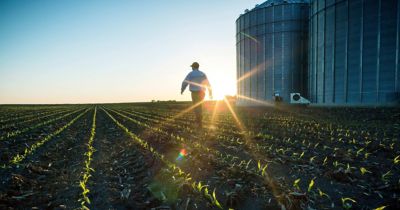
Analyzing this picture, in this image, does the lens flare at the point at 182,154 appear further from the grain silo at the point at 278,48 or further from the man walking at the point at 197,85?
the grain silo at the point at 278,48

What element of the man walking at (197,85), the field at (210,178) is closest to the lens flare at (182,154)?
the field at (210,178)

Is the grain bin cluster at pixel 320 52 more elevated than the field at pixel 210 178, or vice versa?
the grain bin cluster at pixel 320 52

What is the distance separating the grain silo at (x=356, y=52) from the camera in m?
17.1

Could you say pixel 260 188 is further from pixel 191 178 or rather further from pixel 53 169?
pixel 53 169

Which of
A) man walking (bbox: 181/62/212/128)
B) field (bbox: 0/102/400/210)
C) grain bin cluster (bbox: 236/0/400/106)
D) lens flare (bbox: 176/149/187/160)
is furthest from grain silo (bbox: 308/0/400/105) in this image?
lens flare (bbox: 176/149/187/160)

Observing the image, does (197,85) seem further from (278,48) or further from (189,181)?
(278,48)

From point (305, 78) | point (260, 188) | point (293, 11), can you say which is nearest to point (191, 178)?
point (260, 188)

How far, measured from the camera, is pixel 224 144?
638 centimetres

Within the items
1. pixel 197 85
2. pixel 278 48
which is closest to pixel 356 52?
pixel 278 48

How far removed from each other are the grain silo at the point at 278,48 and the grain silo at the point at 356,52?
3074mm

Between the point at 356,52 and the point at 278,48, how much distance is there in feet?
28.6

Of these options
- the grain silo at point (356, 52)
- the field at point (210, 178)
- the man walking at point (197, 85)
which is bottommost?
the field at point (210, 178)

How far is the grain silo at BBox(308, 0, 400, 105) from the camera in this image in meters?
17.1

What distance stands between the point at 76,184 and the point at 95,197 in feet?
2.37
